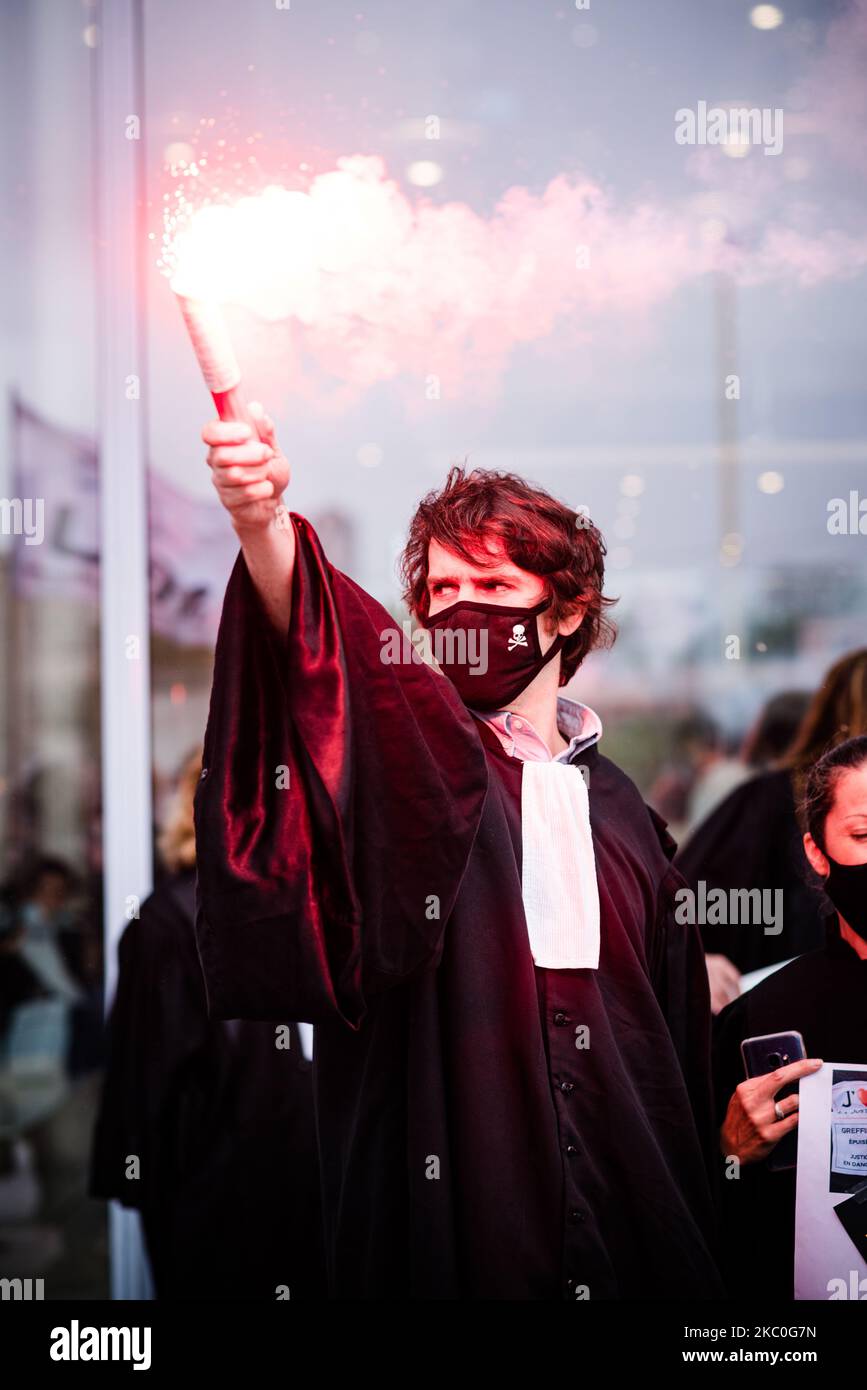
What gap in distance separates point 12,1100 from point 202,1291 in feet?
6.30

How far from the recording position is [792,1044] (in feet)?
7.04

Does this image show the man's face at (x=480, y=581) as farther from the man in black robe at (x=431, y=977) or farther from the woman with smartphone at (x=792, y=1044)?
the woman with smartphone at (x=792, y=1044)

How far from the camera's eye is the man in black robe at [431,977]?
1.67m

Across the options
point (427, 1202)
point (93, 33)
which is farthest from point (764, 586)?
point (427, 1202)

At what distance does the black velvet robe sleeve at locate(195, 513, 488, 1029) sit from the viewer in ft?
5.44

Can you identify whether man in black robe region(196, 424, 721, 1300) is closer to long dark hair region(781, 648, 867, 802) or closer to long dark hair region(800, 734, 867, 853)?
Answer: long dark hair region(800, 734, 867, 853)

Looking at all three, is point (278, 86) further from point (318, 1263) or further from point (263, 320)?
point (318, 1263)

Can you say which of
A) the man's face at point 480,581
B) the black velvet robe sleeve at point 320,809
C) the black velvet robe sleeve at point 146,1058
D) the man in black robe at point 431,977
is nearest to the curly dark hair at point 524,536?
the man's face at point 480,581

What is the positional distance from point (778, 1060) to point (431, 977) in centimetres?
72

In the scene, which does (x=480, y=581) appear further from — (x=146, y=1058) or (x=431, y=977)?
(x=146, y=1058)

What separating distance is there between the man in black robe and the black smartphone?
101 mm

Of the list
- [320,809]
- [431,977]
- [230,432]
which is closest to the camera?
[230,432]

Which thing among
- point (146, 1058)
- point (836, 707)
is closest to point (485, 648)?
point (836, 707)

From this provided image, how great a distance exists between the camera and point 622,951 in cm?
199
